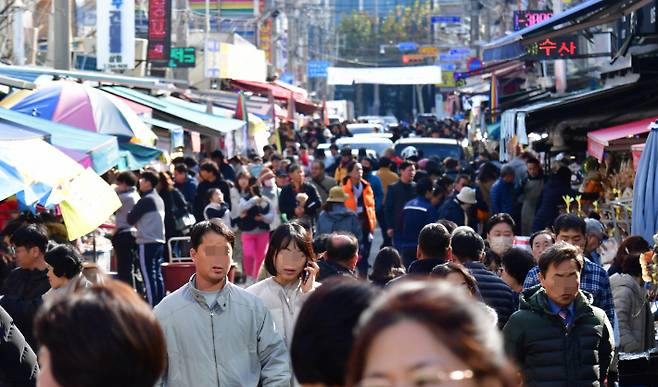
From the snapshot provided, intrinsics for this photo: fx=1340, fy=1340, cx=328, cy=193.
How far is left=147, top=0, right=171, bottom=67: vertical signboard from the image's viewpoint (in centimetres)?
2941

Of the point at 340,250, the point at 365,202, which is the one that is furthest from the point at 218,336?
the point at 365,202

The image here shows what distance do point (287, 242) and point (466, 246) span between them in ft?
4.87

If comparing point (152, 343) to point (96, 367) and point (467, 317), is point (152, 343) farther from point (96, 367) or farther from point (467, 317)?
point (467, 317)

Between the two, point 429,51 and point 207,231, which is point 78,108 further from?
point 429,51

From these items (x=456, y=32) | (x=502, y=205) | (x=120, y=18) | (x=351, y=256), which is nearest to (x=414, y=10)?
(x=456, y=32)

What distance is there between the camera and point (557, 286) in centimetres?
672

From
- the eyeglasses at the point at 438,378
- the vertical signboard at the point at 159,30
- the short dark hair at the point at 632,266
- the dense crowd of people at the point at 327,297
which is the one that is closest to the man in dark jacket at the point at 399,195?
the dense crowd of people at the point at 327,297

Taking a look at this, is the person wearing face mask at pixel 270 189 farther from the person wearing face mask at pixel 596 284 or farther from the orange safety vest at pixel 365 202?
the person wearing face mask at pixel 596 284

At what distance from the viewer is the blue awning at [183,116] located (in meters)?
23.0

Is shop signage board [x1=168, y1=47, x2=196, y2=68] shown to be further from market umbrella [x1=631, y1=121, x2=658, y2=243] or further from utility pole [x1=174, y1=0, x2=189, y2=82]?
market umbrella [x1=631, y1=121, x2=658, y2=243]

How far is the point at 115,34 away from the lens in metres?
24.8

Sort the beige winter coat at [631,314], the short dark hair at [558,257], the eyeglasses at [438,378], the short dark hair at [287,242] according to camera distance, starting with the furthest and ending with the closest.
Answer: the beige winter coat at [631,314], the short dark hair at [287,242], the short dark hair at [558,257], the eyeglasses at [438,378]

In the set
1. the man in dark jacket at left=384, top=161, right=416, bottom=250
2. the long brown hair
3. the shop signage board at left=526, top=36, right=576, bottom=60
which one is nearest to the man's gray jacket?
the long brown hair

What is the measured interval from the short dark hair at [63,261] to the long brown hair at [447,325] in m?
5.60
